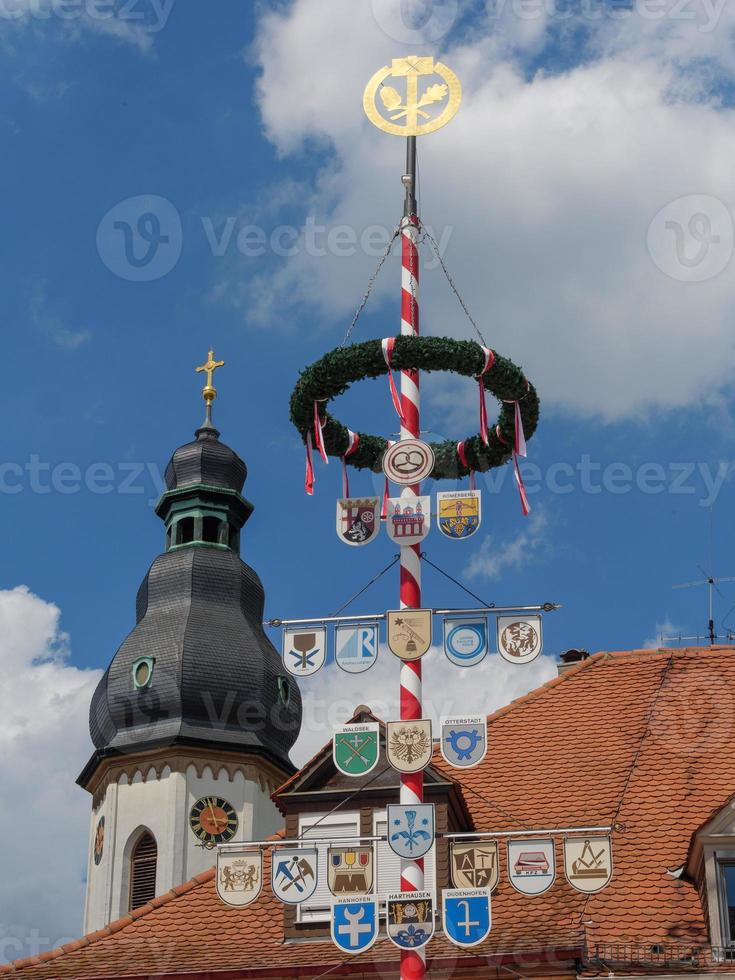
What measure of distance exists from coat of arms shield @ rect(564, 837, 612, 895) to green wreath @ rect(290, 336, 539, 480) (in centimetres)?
441

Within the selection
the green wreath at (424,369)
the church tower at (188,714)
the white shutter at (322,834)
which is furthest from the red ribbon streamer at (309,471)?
the church tower at (188,714)

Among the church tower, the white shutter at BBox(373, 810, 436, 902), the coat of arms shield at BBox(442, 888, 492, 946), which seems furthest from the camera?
the church tower

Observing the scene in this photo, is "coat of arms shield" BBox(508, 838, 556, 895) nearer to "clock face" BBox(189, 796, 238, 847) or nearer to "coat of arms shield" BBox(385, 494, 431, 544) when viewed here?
"coat of arms shield" BBox(385, 494, 431, 544)

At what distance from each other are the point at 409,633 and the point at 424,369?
3.29 metres

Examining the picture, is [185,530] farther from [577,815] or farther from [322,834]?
[577,815]

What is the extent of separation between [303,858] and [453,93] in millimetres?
8820

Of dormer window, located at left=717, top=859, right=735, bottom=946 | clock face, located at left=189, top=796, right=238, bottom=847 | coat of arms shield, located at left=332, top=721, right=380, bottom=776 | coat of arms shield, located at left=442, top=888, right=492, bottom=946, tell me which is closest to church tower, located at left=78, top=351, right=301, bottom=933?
clock face, located at left=189, top=796, right=238, bottom=847

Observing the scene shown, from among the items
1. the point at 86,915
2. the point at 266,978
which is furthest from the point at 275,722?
the point at 266,978

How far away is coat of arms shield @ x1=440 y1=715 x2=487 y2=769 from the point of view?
21047mm

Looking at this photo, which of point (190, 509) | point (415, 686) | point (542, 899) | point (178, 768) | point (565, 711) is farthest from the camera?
point (190, 509)

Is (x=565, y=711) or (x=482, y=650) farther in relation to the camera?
(x=565, y=711)

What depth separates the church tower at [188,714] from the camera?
4780cm

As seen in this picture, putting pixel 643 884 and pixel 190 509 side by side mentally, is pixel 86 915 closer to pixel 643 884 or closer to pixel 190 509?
pixel 190 509

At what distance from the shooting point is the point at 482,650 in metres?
21.3
